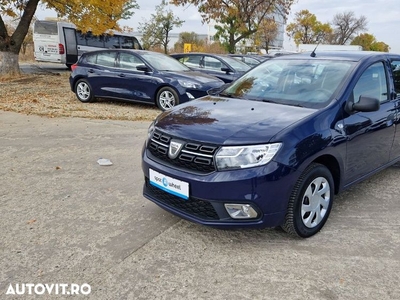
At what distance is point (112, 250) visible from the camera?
293cm

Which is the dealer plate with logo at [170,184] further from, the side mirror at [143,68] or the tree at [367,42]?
the tree at [367,42]

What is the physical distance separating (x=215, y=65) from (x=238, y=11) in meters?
15.8

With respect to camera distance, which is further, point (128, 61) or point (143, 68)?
point (128, 61)

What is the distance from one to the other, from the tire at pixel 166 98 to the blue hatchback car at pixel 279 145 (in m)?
4.66

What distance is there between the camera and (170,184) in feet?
9.87

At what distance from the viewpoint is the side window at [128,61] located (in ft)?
30.3

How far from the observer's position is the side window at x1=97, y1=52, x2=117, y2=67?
9.55 m

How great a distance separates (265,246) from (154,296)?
106cm

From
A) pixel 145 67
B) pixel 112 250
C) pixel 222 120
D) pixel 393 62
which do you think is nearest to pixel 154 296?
pixel 112 250

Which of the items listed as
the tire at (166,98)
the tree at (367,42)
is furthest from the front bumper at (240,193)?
the tree at (367,42)

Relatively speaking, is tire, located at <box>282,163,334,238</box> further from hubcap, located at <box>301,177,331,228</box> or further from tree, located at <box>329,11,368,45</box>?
tree, located at <box>329,11,368,45</box>

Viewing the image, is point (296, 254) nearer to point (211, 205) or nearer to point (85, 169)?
point (211, 205)

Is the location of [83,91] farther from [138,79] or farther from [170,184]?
[170,184]

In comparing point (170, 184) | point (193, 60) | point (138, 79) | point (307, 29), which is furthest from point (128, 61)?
point (307, 29)
